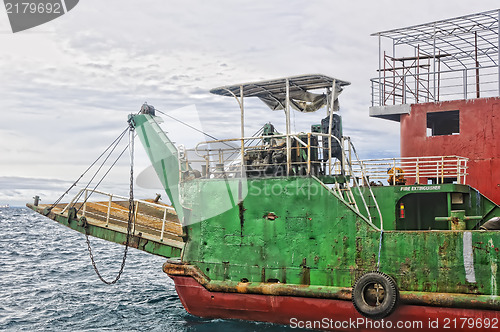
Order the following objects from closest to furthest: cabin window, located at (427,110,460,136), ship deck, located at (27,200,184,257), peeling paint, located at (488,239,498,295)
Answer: peeling paint, located at (488,239,498,295) < ship deck, located at (27,200,184,257) < cabin window, located at (427,110,460,136)

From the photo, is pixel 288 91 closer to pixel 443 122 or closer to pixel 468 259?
pixel 468 259

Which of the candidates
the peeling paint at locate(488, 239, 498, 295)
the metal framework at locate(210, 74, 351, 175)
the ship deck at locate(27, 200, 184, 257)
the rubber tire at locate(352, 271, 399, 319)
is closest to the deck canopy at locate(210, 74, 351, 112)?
the metal framework at locate(210, 74, 351, 175)

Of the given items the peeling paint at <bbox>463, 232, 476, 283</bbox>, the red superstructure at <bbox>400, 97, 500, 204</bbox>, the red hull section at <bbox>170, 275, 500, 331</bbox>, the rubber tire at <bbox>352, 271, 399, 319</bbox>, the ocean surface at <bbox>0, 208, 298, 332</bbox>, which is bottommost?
the ocean surface at <bbox>0, 208, 298, 332</bbox>

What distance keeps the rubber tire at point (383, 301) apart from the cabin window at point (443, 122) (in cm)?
852

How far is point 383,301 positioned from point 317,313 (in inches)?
61.7

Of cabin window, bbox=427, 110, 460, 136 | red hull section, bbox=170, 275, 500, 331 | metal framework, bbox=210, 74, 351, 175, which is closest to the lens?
red hull section, bbox=170, 275, 500, 331

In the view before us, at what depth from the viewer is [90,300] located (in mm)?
15586

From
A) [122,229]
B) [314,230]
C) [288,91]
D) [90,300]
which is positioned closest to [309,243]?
A: [314,230]

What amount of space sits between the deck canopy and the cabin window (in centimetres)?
590

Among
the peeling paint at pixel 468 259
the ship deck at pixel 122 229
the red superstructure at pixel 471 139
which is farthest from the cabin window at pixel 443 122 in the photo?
the ship deck at pixel 122 229

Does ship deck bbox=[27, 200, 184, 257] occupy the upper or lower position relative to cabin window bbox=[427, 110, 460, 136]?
lower

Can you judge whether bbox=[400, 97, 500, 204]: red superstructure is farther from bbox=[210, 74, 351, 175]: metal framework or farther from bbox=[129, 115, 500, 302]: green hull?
bbox=[210, 74, 351, 175]: metal framework

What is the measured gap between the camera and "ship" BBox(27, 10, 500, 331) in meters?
9.95

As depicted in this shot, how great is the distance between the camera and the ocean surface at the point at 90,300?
1242 centimetres
